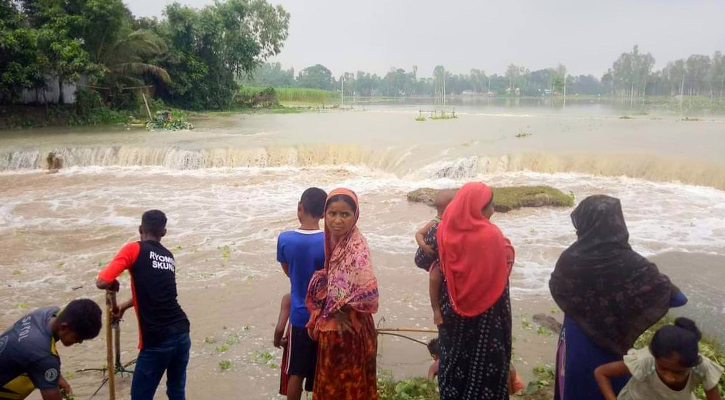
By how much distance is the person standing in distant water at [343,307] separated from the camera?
232 centimetres

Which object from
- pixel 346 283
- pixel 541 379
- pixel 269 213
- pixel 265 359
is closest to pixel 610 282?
pixel 346 283

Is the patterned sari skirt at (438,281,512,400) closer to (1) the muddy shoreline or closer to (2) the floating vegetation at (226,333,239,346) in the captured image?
(1) the muddy shoreline

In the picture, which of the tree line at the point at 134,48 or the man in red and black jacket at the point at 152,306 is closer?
the man in red and black jacket at the point at 152,306

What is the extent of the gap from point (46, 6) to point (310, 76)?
81322 mm

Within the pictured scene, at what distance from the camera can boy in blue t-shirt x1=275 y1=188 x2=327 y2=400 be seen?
101 inches

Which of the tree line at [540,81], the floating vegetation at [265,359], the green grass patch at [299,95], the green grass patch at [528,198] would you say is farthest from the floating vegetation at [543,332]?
the tree line at [540,81]

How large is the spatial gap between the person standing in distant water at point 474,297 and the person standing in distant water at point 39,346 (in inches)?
62.7

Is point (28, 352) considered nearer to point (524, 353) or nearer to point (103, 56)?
point (524, 353)

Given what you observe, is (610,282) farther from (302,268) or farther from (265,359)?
(265,359)

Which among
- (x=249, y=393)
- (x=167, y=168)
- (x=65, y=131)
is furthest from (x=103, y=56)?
(x=249, y=393)

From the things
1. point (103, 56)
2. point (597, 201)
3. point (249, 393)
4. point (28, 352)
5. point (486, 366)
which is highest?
point (103, 56)

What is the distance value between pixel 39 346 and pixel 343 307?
129 centimetres

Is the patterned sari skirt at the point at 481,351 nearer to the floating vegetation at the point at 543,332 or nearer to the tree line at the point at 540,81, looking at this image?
the floating vegetation at the point at 543,332

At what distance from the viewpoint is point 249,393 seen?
3.73 meters
